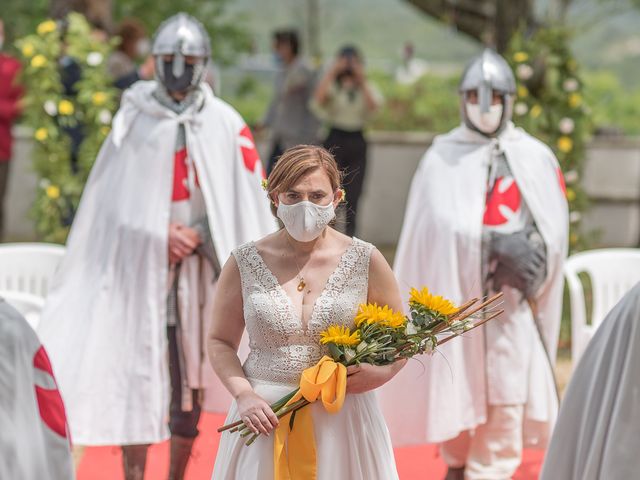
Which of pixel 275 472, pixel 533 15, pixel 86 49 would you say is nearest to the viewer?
pixel 275 472

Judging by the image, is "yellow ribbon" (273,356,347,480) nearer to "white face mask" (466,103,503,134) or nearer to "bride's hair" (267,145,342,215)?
"bride's hair" (267,145,342,215)

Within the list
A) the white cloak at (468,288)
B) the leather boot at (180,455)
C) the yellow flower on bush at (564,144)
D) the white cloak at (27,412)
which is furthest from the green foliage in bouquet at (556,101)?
the white cloak at (27,412)

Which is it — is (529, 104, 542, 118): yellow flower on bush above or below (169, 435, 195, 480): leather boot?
above

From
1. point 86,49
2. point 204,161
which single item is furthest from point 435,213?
point 86,49

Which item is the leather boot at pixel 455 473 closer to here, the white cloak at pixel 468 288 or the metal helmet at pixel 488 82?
the white cloak at pixel 468 288

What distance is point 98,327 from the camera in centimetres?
589

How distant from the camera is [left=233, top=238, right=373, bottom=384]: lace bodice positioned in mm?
4109

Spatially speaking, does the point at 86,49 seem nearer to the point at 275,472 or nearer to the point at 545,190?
the point at 545,190

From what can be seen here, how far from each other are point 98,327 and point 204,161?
2.70 ft

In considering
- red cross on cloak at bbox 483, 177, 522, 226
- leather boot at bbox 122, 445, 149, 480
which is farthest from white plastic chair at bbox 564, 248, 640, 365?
leather boot at bbox 122, 445, 149, 480

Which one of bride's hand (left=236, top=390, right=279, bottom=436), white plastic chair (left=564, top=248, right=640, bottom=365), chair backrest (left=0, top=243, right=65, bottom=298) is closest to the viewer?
bride's hand (left=236, top=390, right=279, bottom=436)

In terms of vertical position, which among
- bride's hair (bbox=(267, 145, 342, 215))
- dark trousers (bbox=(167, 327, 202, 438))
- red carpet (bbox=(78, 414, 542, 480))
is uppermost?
bride's hair (bbox=(267, 145, 342, 215))

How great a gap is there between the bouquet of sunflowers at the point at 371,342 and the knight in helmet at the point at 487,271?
76.7 inches

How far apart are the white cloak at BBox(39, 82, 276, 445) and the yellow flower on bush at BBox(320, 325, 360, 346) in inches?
72.7
